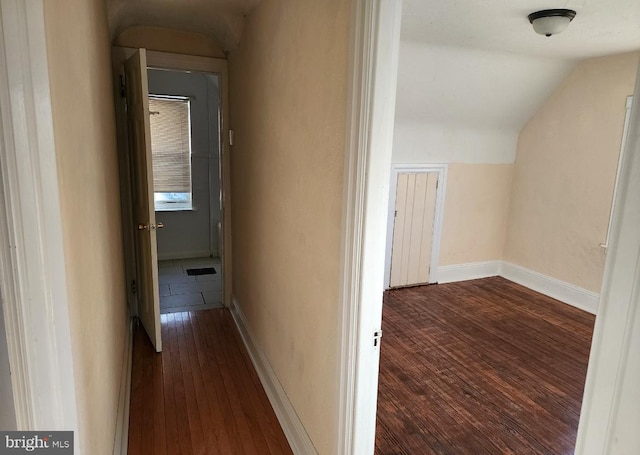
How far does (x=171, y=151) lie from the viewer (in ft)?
15.9

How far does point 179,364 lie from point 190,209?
275 cm

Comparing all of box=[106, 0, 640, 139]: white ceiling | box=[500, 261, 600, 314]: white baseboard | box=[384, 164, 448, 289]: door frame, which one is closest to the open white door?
box=[106, 0, 640, 139]: white ceiling

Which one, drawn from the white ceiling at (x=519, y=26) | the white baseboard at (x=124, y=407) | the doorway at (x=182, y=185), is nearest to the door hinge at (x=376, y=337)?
the white baseboard at (x=124, y=407)

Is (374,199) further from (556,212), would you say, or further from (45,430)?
(556,212)

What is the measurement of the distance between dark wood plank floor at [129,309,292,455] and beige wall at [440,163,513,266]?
2.57 metres

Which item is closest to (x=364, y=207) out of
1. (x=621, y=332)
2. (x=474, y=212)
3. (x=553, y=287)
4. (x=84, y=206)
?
(x=621, y=332)

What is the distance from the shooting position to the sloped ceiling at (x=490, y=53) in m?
2.27

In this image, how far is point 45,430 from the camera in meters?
0.85

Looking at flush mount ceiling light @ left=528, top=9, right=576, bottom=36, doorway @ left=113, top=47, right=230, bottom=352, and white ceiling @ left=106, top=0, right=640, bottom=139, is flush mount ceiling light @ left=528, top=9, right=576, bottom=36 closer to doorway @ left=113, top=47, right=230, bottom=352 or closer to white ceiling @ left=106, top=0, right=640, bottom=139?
white ceiling @ left=106, top=0, right=640, bottom=139

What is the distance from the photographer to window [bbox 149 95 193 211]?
15.4 feet

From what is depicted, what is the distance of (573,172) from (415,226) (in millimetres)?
1547

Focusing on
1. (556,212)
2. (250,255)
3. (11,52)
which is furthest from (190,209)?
(11,52)

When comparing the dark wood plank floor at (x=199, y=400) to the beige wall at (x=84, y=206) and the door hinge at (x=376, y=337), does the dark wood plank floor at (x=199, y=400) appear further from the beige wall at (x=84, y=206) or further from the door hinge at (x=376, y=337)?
the door hinge at (x=376, y=337)

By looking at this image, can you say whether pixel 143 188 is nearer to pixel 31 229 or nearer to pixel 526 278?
pixel 31 229
